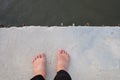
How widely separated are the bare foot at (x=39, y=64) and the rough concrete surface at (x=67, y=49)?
3 centimetres

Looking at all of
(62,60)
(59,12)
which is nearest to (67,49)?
(62,60)

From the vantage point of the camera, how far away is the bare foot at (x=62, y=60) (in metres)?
1.33

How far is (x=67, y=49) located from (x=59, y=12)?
0.38 metres

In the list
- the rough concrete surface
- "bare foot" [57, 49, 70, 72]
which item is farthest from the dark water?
"bare foot" [57, 49, 70, 72]

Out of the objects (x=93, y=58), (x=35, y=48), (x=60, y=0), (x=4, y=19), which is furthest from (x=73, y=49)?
(x=4, y=19)

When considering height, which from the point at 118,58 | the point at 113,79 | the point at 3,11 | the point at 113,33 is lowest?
the point at 113,79

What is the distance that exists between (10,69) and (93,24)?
67cm

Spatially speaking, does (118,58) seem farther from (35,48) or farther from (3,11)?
(3,11)

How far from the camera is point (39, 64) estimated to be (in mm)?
1377

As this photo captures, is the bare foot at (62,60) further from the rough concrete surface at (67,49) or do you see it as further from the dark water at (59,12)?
the dark water at (59,12)

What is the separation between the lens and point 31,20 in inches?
66.4

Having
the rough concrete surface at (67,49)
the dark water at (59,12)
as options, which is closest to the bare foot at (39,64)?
the rough concrete surface at (67,49)

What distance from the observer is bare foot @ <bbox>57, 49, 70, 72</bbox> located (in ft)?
4.37

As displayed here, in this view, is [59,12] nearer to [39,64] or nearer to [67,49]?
[67,49]
